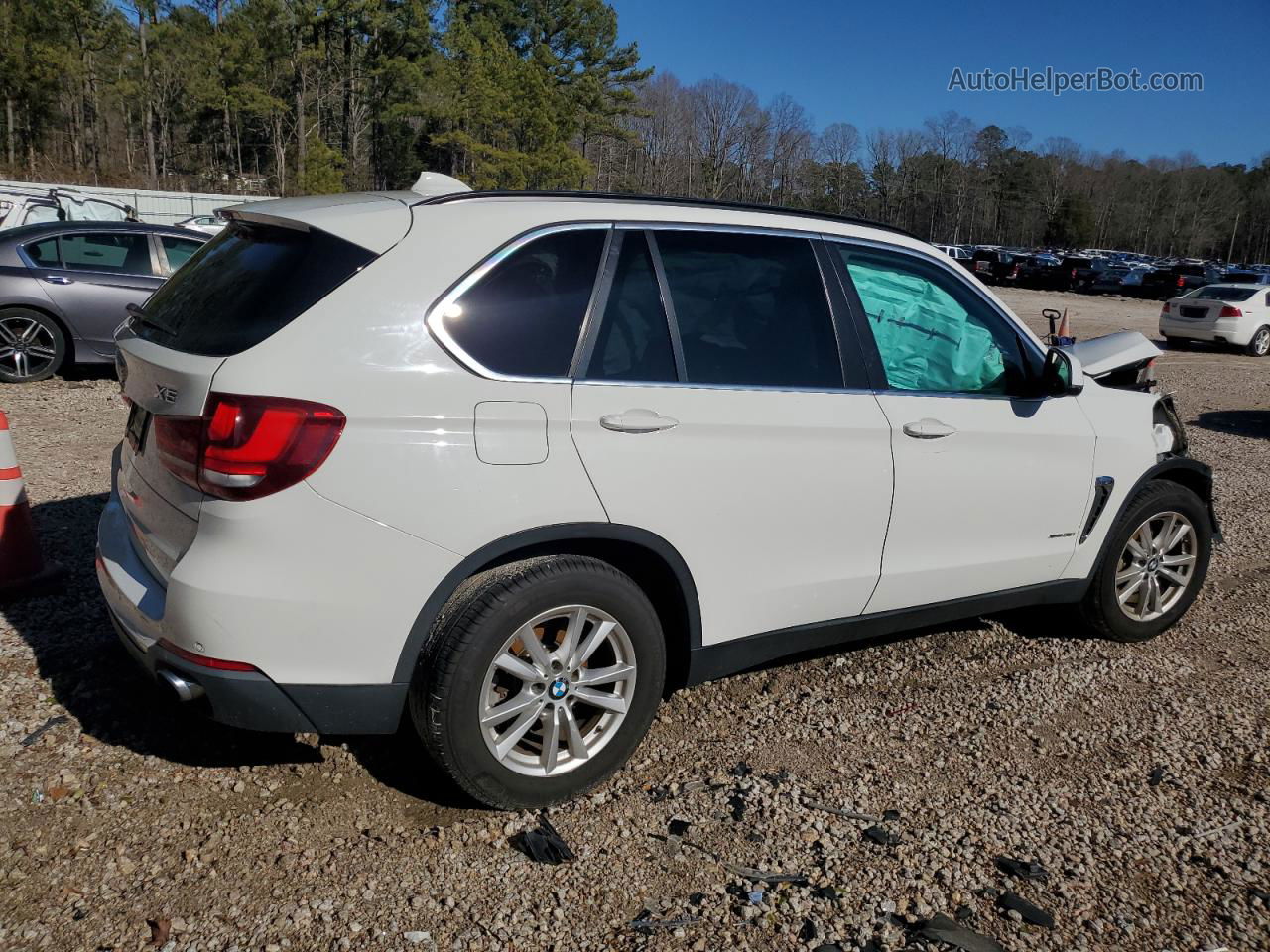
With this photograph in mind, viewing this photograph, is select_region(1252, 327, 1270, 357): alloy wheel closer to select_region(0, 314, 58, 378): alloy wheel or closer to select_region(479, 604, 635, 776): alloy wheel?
select_region(0, 314, 58, 378): alloy wheel

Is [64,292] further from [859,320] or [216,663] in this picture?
[859,320]

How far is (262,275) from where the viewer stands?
2.94m

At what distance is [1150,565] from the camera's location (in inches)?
184

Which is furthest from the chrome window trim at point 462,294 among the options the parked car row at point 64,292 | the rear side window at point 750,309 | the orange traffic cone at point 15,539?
the parked car row at point 64,292

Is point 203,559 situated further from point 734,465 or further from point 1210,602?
point 1210,602

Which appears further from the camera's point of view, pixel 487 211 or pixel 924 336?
pixel 924 336

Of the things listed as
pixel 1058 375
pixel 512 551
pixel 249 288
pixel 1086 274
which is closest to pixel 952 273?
pixel 1058 375

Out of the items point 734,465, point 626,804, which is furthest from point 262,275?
point 626,804

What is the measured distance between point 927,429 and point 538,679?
167 centimetres

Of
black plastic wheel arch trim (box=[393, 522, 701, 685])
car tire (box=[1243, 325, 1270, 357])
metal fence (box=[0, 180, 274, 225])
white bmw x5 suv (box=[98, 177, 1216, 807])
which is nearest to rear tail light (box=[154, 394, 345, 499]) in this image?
white bmw x5 suv (box=[98, 177, 1216, 807])

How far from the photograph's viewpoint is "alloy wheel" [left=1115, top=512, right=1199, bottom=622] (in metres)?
4.60

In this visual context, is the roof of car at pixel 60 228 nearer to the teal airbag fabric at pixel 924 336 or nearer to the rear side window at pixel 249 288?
the rear side window at pixel 249 288

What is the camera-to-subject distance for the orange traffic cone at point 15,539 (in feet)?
14.6

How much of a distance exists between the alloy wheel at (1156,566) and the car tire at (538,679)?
2.55 metres
